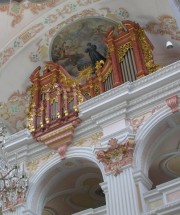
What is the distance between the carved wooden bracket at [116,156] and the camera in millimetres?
9939

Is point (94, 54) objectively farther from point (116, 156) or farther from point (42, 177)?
point (116, 156)

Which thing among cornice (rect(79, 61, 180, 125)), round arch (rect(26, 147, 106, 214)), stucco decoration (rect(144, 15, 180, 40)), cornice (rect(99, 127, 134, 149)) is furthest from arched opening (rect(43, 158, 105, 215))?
stucco decoration (rect(144, 15, 180, 40))

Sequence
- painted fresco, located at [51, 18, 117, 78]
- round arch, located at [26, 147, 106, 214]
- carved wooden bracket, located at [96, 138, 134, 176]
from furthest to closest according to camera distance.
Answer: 1. painted fresco, located at [51, 18, 117, 78]
2. round arch, located at [26, 147, 106, 214]
3. carved wooden bracket, located at [96, 138, 134, 176]

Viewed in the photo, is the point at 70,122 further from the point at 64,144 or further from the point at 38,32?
the point at 38,32

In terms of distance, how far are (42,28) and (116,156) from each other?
5.67 m

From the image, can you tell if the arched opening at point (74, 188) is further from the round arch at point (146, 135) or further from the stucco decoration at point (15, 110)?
the stucco decoration at point (15, 110)

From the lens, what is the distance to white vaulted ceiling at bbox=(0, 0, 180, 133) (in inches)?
511

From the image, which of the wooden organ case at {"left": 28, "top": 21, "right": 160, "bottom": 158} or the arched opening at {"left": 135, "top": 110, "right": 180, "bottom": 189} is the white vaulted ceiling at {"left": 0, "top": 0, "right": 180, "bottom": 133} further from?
the arched opening at {"left": 135, "top": 110, "right": 180, "bottom": 189}

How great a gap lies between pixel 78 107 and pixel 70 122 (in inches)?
17.9

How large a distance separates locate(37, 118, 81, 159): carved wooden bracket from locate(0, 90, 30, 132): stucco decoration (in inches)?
124

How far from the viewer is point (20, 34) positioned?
13.9 metres

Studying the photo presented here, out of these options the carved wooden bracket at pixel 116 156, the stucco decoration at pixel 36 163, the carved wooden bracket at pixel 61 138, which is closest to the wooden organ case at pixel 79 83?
the carved wooden bracket at pixel 61 138

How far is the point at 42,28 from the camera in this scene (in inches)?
549

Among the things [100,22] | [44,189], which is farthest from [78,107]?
[100,22]
